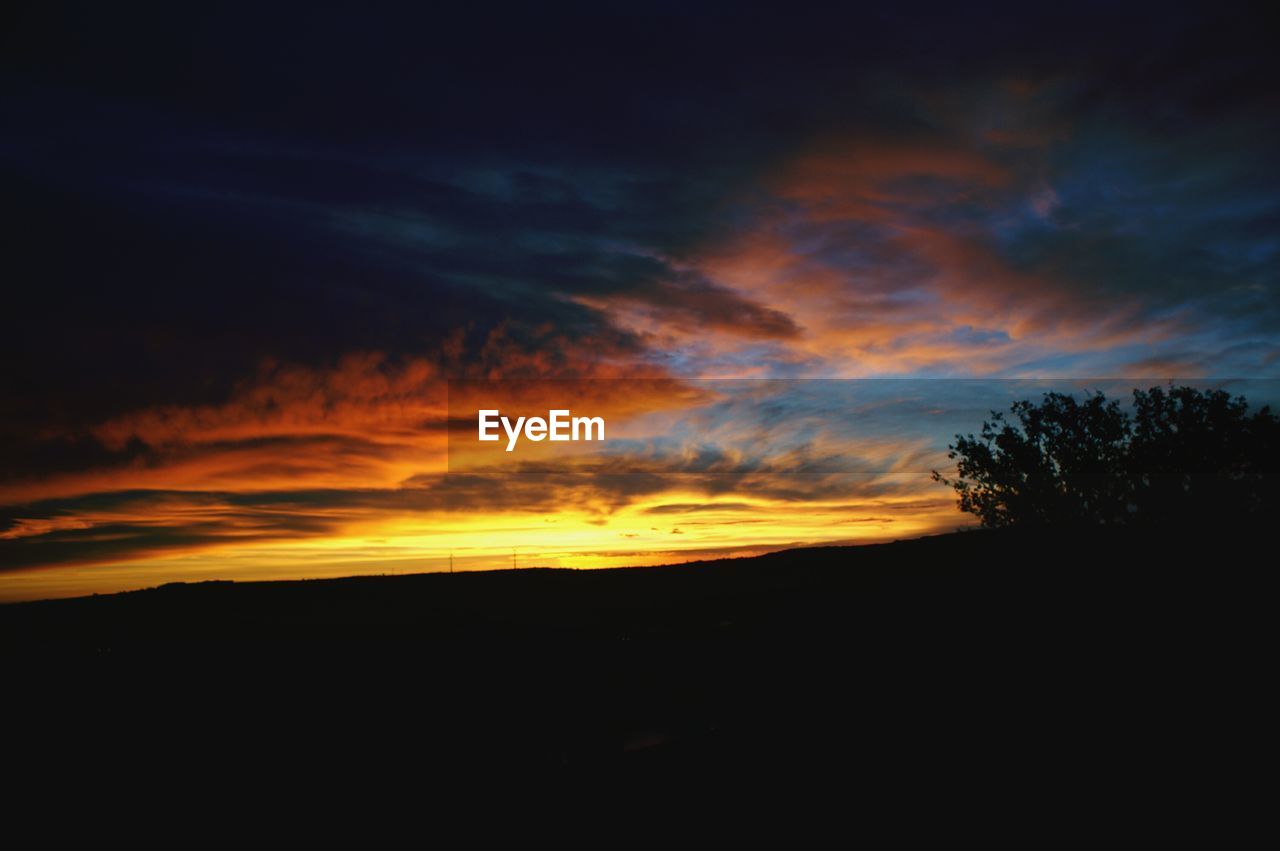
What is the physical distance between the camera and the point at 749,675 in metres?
10.4

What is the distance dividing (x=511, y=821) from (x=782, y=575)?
1093cm

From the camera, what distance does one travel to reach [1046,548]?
1570cm

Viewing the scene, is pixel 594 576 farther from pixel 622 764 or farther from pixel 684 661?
pixel 622 764

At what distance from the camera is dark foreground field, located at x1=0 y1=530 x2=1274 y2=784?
8523 millimetres

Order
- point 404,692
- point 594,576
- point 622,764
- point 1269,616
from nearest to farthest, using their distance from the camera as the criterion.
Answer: point 622,764
point 404,692
point 1269,616
point 594,576

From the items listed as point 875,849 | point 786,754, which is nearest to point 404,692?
point 786,754

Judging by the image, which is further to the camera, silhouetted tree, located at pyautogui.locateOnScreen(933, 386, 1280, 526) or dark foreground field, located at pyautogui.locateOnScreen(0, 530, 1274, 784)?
silhouetted tree, located at pyautogui.locateOnScreen(933, 386, 1280, 526)

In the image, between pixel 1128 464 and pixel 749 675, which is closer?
pixel 749 675

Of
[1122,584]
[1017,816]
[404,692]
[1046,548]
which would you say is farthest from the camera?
[1046,548]

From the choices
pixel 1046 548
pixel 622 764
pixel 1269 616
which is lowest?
pixel 622 764

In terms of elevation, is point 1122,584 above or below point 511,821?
above

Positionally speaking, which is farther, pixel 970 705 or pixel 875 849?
pixel 970 705

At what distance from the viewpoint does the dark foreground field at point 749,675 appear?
8.52 metres

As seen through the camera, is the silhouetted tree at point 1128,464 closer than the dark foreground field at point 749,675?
No
